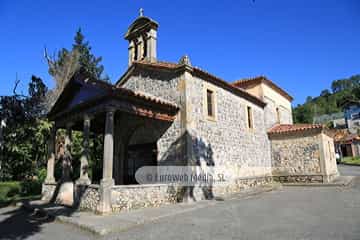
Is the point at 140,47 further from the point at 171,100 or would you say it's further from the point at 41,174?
the point at 41,174

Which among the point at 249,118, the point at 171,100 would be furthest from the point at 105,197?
the point at 249,118

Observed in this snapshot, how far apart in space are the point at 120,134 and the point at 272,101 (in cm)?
1181

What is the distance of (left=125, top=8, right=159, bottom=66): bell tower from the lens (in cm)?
1212

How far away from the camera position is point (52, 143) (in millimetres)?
12023

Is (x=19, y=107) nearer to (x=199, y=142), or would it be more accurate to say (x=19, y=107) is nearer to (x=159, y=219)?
(x=199, y=142)

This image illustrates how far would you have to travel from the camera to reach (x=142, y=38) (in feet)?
41.5

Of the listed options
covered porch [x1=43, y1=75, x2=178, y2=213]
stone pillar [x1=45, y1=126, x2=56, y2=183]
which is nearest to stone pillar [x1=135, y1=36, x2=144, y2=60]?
covered porch [x1=43, y1=75, x2=178, y2=213]

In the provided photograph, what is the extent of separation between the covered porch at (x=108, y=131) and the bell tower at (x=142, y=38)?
10.8 ft

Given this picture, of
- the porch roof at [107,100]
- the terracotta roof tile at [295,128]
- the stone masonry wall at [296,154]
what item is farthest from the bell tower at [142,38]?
the stone masonry wall at [296,154]

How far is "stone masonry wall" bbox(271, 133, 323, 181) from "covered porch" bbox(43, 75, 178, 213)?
8.91 meters

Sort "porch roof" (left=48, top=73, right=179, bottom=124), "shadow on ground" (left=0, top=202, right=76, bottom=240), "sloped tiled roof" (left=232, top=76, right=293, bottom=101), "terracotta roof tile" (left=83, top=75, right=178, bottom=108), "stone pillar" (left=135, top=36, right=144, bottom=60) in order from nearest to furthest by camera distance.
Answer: "shadow on ground" (left=0, top=202, right=76, bottom=240) → "terracotta roof tile" (left=83, top=75, right=178, bottom=108) → "porch roof" (left=48, top=73, right=179, bottom=124) → "stone pillar" (left=135, top=36, right=144, bottom=60) → "sloped tiled roof" (left=232, top=76, right=293, bottom=101)

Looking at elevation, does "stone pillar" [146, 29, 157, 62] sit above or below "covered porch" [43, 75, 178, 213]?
above

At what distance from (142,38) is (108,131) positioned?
21.3ft

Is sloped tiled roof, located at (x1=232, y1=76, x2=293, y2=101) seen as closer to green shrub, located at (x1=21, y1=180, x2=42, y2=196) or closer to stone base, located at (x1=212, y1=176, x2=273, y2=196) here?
stone base, located at (x1=212, y1=176, x2=273, y2=196)
